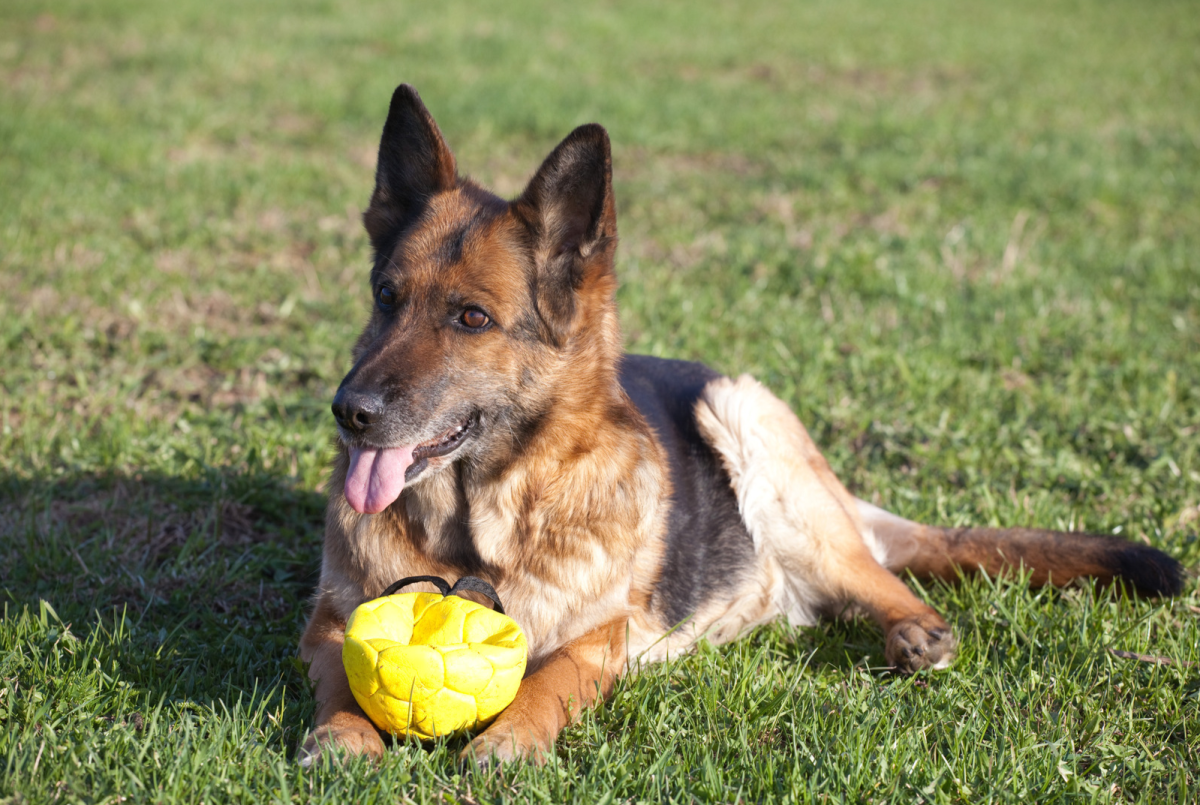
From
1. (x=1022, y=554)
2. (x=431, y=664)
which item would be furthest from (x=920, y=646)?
(x=431, y=664)

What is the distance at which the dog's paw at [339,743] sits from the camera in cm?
263

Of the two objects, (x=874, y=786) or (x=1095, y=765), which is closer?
(x=874, y=786)

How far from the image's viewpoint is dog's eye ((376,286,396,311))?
130 inches

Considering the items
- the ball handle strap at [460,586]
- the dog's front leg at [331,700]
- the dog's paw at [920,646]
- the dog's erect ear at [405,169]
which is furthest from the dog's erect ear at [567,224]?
the dog's paw at [920,646]

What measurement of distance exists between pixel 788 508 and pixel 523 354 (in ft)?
4.95

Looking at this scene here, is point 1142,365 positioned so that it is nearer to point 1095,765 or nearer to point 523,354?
point 1095,765

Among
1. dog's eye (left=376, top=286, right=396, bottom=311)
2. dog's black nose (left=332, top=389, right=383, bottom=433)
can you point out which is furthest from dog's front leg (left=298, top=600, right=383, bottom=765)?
dog's eye (left=376, top=286, right=396, bottom=311)

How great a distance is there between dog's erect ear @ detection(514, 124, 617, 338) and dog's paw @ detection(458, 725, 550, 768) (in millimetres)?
1346

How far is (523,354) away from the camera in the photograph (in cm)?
325

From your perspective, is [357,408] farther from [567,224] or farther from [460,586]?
[567,224]

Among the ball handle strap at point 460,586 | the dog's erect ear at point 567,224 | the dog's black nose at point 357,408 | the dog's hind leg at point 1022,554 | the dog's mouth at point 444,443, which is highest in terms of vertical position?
the dog's erect ear at point 567,224

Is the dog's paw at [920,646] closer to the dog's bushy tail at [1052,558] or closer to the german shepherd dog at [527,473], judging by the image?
the german shepherd dog at [527,473]

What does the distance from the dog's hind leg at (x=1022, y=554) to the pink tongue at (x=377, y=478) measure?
2.20m

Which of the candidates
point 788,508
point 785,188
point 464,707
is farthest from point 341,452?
point 785,188
